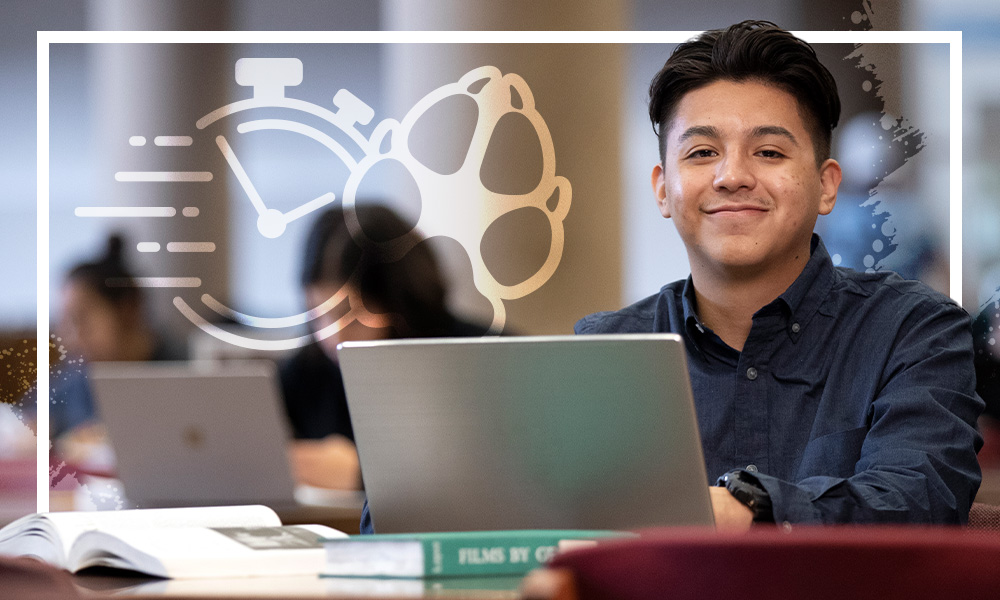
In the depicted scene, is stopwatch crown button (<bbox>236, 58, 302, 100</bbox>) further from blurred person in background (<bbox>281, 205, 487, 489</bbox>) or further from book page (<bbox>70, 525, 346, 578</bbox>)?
book page (<bbox>70, 525, 346, 578</bbox>)

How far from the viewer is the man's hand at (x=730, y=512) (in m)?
1.31

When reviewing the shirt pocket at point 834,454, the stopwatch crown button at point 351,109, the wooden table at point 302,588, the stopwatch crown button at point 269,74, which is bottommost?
the shirt pocket at point 834,454

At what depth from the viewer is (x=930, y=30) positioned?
3.29 metres

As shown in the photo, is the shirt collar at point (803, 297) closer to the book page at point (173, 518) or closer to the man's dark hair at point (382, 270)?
the book page at point (173, 518)

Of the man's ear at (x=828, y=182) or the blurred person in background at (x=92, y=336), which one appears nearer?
the man's ear at (x=828, y=182)

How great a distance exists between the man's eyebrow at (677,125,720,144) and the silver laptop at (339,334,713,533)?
107 cm

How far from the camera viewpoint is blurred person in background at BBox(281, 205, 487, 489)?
10.7ft

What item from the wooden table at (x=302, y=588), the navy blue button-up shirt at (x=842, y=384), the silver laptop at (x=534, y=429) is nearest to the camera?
the wooden table at (x=302, y=588)

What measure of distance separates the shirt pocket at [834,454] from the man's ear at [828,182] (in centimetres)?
52

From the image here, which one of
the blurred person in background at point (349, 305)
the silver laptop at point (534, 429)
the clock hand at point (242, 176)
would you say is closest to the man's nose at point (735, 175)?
the silver laptop at point (534, 429)

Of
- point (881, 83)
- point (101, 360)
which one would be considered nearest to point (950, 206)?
point (881, 83)

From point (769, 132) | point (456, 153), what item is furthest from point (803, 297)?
point (456, 153)

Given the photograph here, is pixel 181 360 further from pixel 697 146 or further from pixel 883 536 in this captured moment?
pixel 883 536

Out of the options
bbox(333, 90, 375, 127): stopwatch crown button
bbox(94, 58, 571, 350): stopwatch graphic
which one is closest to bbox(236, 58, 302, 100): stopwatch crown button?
bbox(94, 58, 571, 350): stopwatch graphic
